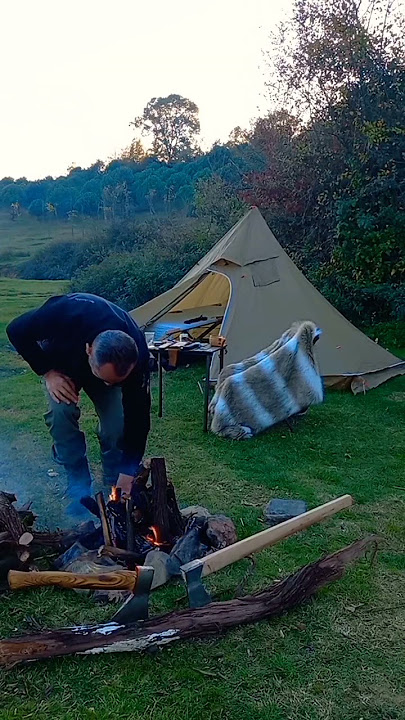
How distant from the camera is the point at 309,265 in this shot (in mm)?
9398

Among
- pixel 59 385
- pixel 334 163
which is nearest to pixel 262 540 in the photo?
pixel 59 385

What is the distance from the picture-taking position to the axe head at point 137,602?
7.32 feet

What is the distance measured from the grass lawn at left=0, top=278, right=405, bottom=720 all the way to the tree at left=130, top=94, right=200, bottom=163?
67.7ft

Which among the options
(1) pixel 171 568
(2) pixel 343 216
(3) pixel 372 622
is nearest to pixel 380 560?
(3) pixel 372 622

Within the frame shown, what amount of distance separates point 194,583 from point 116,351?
3.23 ft

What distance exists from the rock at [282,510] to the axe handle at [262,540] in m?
0.27

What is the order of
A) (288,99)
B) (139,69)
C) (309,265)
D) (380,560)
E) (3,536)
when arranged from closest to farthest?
(3,536) < (380,560) < (309,265) < (288,99) < (139,69)

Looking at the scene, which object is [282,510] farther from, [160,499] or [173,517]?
[160,499]

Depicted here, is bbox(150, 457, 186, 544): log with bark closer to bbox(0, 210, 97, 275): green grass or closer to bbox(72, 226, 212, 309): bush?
bbox(72, 226, 212, 309): bush

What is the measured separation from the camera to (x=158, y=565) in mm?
2637

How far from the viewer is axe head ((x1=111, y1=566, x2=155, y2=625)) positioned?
2230mm

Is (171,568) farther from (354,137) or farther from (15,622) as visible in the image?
(354,137)

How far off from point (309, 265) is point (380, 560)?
7.02 metres

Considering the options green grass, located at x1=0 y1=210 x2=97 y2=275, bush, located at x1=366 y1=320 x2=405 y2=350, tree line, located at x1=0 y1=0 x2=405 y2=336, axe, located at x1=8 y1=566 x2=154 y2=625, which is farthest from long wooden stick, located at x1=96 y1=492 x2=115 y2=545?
green grass, located at x1=0 y1=210 x2=97 y2=275
